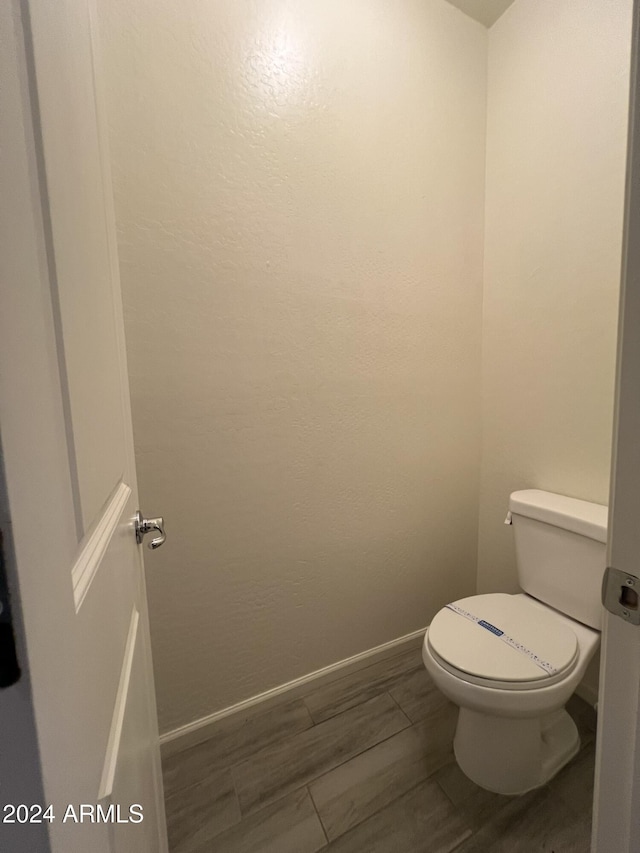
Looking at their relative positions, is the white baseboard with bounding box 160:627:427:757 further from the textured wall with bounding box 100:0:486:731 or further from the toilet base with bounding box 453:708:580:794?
the toilet base with bounding box 453:708:580:794

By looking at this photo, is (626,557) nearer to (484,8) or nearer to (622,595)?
(622,595)

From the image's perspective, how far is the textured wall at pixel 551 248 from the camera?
1.13 metres

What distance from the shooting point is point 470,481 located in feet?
5.31

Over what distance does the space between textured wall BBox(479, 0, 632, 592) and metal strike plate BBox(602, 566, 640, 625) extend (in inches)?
38.2

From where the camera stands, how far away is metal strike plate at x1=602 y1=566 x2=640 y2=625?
0.39 metres

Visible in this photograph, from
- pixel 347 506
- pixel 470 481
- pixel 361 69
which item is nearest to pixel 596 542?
pixel 470 481

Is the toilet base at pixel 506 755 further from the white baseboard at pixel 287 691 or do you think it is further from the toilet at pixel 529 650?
→ the white baseboard at pixel 287 691

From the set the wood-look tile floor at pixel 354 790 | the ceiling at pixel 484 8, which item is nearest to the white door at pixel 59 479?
the wood-look tile floor at pixel 354 790

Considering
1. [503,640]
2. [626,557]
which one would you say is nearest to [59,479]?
[626,557]

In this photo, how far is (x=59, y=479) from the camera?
0.92 ft

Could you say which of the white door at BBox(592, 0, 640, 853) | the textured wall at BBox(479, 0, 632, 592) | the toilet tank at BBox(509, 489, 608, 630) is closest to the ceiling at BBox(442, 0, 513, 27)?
the textured wall at BBox(479, 0, 632, 592)

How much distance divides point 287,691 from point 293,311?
56.1 inches

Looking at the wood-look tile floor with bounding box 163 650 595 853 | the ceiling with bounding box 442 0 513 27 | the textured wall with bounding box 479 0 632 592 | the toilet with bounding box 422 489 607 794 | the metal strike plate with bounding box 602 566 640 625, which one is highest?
the ceiling with bounding box 442 0 513 27

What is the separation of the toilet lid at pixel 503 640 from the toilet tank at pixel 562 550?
8 centimetres
